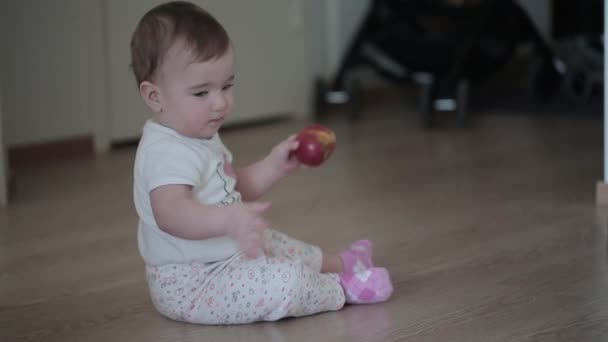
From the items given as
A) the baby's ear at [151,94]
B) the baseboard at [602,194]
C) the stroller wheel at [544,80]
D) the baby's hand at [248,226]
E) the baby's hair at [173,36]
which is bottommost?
the stroller wheel at [544,80]

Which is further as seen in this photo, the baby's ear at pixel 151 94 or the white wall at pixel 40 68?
the white wall at pixel 40 68

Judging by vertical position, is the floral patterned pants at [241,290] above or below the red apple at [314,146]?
below

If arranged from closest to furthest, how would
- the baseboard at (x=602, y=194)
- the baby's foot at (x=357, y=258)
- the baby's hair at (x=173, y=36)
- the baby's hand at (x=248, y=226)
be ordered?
the baby's hand at (x=248, y=226), the baby's hair at (x=173, y=36), the baby's foot at (x=357, y=258), the baseboard at (x=602, y=194)

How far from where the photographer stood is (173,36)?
1.15 metres

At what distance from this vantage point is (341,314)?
122 centimetres

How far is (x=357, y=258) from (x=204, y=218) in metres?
0.37

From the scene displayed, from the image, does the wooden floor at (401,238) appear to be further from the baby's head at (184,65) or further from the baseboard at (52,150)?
the baby's head at (184,65)

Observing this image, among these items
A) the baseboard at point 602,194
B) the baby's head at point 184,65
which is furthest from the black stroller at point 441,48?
the baby's head at point 184,65

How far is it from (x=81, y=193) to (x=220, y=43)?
3.82 feet

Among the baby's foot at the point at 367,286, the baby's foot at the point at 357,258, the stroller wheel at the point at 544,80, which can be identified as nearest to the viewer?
the baby's foot at the point at 367,286

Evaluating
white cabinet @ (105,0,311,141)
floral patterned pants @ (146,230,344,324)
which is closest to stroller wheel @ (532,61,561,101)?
white cabinet @ (105,0,311,141)

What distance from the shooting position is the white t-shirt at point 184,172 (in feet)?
3.84

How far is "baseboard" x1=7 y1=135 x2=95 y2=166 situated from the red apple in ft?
5.31

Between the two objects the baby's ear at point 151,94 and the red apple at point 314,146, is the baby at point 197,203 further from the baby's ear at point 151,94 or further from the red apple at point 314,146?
the red apple at point 314,146
